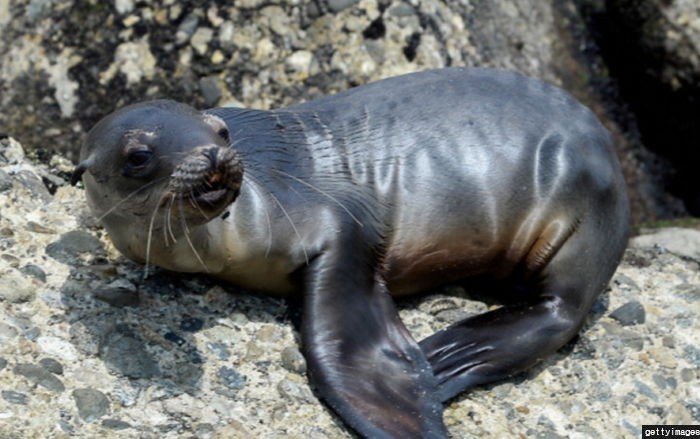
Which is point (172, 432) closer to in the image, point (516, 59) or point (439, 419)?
point (439, 419)

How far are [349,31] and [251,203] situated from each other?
71.8 inches

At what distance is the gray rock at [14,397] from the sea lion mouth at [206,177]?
828 millimetres

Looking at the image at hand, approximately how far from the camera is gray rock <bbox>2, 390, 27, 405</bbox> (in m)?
4.15

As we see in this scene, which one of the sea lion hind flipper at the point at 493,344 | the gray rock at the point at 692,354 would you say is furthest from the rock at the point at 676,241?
the sea lion hind flipper at the point at 493,344

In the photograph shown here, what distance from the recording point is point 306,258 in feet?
16.2

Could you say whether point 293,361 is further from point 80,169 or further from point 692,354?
point 692,354

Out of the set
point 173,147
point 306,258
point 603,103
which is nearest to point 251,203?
point 306,258

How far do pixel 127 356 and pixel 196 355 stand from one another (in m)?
0.27

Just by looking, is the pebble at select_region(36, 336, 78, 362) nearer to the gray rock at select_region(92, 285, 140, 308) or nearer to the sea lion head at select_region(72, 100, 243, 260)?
the gray rock at select_region(92, 285, 140, 308)

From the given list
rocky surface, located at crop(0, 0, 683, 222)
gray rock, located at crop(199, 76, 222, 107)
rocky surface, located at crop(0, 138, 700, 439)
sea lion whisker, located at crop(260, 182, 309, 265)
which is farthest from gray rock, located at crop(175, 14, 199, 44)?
sea lion whisker, located at crop(260, 182, 309, 265)

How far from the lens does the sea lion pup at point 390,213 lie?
455 centimetres

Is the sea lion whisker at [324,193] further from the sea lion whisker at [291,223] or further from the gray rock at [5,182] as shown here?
the gray rock at [5,182]

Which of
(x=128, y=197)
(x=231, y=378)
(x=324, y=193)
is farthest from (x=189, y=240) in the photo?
(x=324, y=193)

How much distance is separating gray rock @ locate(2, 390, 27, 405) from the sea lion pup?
0.78 m
